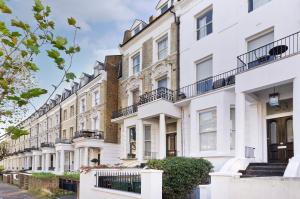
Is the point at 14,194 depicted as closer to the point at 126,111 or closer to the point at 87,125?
the point at 126,111

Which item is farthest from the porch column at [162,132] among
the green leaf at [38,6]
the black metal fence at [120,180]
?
the green leaf at [38,6]

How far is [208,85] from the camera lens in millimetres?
18453

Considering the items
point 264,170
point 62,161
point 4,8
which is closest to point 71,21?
point 4,8

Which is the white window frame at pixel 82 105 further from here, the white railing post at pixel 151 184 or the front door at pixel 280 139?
the white railing post at pixel 151 184

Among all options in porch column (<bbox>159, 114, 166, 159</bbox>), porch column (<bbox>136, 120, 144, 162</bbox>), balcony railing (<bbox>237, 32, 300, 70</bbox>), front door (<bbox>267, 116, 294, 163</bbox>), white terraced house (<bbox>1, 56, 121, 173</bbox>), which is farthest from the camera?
white terraced house (<bbox>1, 56, 121, 173</bbox>)

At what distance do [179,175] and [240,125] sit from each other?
304 centimetres

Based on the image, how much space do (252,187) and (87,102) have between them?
83.9 feet

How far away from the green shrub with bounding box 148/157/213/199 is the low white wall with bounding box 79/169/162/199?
1.08 m

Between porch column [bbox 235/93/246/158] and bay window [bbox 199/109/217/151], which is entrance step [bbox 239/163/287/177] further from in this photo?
bay window [bbox 199/109/217/151]

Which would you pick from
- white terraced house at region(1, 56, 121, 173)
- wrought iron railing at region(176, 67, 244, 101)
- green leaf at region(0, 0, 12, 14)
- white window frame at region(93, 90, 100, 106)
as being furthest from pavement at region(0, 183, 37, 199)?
green leaf at region(0, 0, 12, 14)

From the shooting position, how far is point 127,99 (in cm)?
2706

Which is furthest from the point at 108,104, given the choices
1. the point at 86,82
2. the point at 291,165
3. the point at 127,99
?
the point at 291,165

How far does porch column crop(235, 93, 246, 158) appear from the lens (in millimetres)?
13734

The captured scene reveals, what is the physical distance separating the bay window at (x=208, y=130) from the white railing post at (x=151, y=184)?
18.8 feet
